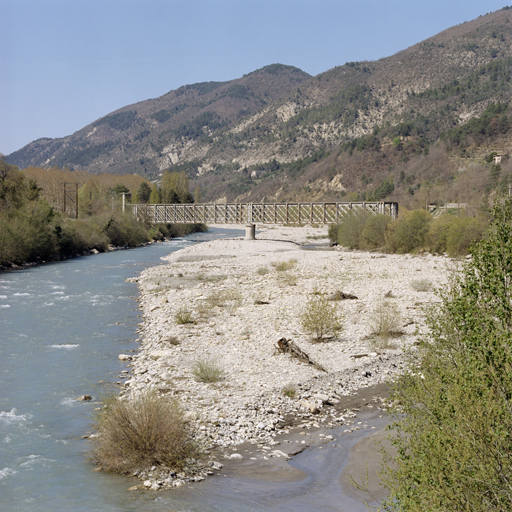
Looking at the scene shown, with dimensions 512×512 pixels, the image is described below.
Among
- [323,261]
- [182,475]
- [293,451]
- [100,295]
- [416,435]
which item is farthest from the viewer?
[323,261]

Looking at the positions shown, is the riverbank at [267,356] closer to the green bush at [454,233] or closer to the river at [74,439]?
the river at [74,439]

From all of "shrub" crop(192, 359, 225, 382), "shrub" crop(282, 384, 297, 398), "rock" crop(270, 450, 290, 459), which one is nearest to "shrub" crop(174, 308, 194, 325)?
"shrub" crop(192, 359, 225, 382)

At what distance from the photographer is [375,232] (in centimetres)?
5622

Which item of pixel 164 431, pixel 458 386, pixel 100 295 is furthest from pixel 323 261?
pixel 458 386

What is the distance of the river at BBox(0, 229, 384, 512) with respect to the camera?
8.85 meters

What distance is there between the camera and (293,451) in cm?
1057

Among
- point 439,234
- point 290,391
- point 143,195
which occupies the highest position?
point 143,195

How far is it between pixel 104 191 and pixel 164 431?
101698mm

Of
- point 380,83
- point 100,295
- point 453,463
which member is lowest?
point 100,295

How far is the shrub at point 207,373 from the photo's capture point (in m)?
14.5

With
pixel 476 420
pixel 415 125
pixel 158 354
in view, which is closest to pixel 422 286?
pixel 158 354

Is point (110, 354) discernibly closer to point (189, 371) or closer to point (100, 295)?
point (189, 371)

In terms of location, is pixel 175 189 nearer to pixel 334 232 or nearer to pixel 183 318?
pixel 334 232

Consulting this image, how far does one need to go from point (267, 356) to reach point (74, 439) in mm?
6667
